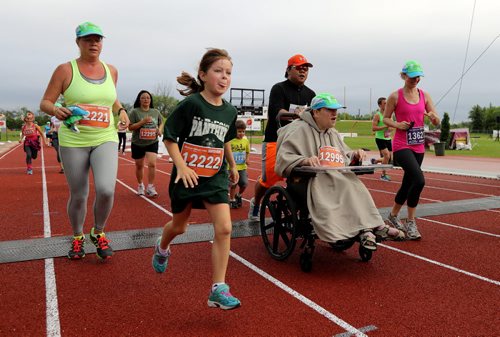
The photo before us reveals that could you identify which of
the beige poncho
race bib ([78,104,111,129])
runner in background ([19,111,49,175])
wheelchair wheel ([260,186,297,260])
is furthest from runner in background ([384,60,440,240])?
runner in background ([19,111,49,175])

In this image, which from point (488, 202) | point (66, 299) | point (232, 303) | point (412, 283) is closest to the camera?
point (232, 303)

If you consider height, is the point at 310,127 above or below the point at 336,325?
above

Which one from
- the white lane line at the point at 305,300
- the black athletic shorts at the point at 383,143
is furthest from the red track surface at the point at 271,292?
the black athletic shorts at the point at 383,143

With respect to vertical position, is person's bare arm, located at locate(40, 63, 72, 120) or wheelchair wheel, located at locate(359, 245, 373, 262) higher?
person's bare arm, located at locate(40, 63, 72, 120)

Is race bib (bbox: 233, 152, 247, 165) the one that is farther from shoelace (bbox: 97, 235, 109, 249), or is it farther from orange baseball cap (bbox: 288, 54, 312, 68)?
shoelace (bbox: 97, 235, 109, 249)

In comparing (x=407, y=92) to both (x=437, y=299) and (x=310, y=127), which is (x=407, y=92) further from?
(x=437, y=299)

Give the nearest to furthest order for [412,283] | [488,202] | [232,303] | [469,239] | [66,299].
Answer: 1. [232,303]
2. [66,299]
3. [412,283]
4. [469,239]
5. [488,202]

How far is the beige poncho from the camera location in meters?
3.77

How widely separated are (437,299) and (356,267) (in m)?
0.93

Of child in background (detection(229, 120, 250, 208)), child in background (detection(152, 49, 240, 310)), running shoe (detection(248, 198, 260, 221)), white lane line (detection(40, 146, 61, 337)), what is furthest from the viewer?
child in background (detection(229, 120, 250, 208))

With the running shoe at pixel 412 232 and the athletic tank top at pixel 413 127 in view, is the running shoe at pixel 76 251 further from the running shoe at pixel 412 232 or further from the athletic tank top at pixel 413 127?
the athletic tank top at pixel 413 127

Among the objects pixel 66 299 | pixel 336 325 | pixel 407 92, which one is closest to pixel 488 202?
pixel 407 92

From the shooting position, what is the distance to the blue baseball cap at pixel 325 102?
4.14 m

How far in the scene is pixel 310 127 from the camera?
4.34 meters
